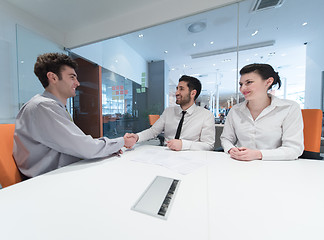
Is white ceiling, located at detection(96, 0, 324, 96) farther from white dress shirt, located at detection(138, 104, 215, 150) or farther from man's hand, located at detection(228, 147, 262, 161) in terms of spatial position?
man's hand, located at detection(228, 147, 262, 161)

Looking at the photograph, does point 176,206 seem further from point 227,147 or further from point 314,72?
point 314,72

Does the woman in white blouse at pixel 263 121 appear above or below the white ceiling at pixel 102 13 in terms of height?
below


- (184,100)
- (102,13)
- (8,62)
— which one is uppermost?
(102,13)

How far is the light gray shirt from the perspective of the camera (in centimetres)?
83

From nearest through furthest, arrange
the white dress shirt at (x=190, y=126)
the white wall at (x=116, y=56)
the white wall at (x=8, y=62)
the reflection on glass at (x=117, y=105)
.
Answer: the white dress shirt at (x=190, y=126), the white wall at (x=8, y=62), the white wall at (x=116, y=56), the reflection on glass at (x=117, y=105)

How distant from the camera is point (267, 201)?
49 centimetres

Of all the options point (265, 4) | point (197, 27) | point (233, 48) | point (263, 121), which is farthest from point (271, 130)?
point (233, 48)

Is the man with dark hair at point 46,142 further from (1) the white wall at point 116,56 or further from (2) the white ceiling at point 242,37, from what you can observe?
(1) the white wall at point 116,56

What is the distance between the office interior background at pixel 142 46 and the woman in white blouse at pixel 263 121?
206 mm

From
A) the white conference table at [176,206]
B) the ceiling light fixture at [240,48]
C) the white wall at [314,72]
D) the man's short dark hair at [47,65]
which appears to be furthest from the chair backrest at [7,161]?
the white wall at [314,72]

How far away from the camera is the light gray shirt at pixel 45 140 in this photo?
0.83m

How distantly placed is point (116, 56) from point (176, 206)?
484 cm

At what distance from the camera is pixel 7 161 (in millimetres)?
782

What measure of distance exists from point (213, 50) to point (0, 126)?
5190 mm
